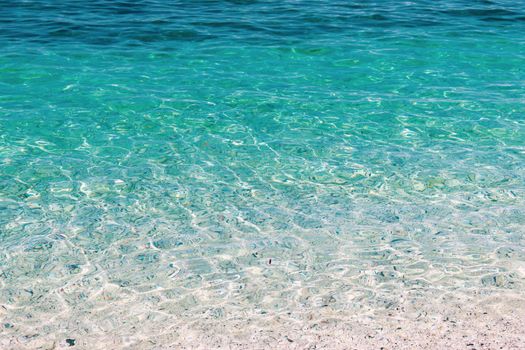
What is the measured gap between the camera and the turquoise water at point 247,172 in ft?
23.8

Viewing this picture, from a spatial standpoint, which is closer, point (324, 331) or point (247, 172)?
point (324, 331)

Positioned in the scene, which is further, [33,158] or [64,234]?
[33,158]

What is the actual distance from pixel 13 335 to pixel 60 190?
132 inches

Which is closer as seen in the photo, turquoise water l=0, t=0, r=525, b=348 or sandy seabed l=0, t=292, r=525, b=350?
sandy seabed l=0, t=292, r=525, b=350

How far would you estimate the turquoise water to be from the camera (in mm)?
7246

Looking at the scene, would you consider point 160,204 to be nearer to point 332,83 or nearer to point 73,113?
point 73,113

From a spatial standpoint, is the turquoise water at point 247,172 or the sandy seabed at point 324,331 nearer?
the sandy seabed at point 324,331

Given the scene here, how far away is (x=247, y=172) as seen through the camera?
1013 cm

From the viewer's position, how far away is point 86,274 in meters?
7.55

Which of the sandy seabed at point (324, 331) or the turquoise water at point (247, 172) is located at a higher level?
the turquoise water at point (247, 172)

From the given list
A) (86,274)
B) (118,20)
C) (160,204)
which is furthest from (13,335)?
(118,20)

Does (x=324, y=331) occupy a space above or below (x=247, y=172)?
below

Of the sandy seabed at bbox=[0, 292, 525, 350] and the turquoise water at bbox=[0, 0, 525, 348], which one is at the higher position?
the turquoise water at bbox=[0, 0, 525, 348]

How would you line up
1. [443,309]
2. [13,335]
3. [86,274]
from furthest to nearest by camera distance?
[86,274] → [443,309] → [13,335]
